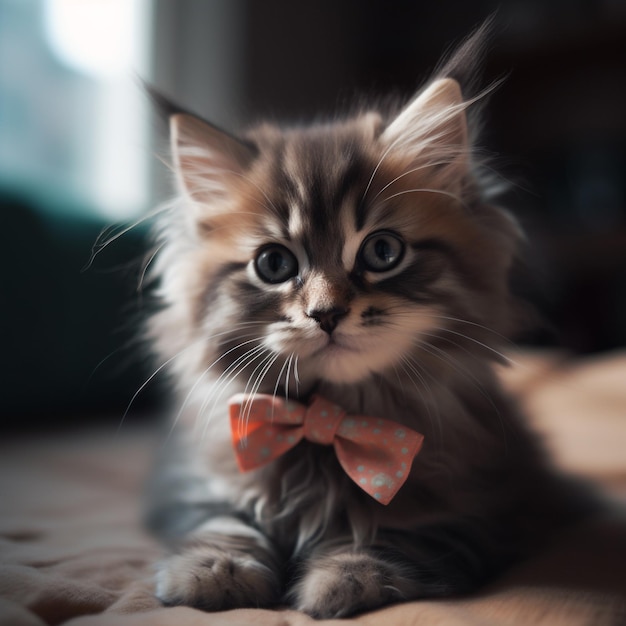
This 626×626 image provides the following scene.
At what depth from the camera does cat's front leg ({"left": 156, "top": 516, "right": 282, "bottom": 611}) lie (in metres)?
0.86

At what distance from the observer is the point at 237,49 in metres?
3.40

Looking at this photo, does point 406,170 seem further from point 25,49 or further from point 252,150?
point 25,49

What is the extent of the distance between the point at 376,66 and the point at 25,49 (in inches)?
90.6

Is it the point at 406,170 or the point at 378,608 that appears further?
the point at 406,170

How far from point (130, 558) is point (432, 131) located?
2.79 feet

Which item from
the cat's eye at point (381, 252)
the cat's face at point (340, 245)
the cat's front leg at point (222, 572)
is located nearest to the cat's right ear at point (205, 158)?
the cat's face at point (340, 245)

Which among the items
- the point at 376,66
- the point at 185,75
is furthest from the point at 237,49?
the point at 376,66

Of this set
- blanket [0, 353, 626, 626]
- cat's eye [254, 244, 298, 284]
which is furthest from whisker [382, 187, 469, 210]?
blanket [0, 353, 626, 626]

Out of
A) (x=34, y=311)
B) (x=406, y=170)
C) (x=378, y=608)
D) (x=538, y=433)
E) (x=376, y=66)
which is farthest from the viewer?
(x=376, y=66)

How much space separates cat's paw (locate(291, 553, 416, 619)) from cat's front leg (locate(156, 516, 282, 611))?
6 cm

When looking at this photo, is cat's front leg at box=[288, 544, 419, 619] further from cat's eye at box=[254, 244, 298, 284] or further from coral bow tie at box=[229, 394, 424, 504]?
cat's eye at box=[254, 244, 298, 284]

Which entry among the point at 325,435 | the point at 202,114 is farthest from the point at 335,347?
the point at 202,114

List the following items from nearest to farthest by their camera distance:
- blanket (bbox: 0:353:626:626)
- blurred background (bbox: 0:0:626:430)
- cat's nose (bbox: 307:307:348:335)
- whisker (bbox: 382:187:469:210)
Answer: blanket (bbox: 0:353:626:626)
cat's nose (bbox: 307:307:348:335)
whisker (bbox: 382:187:469:210)
blurred background (bbox: 0:0:626:430)

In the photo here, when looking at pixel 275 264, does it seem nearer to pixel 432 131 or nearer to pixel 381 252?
pixel 381 252
